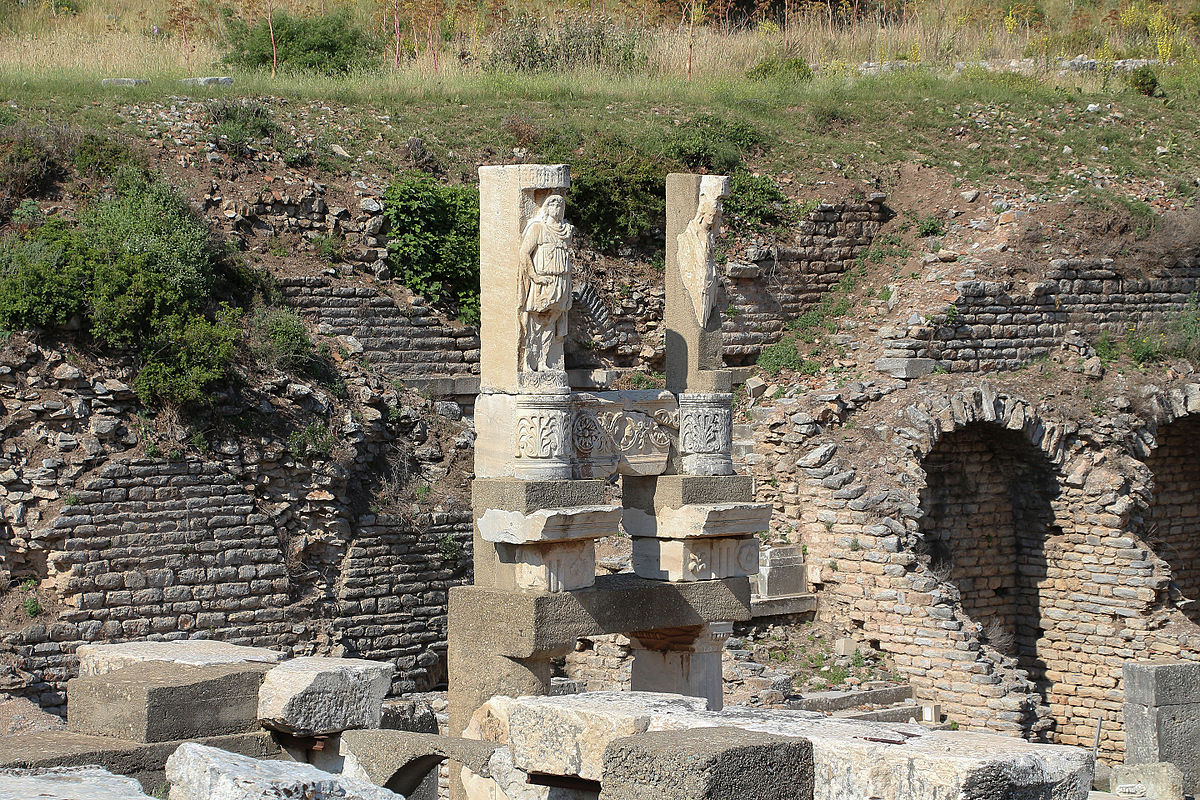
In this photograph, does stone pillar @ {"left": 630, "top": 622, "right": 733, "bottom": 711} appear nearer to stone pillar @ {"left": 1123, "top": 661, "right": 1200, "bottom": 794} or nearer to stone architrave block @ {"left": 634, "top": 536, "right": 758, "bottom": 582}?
stone architrave block @ {"left": 634, "top": 536, "right": 758, "bottom": 582}

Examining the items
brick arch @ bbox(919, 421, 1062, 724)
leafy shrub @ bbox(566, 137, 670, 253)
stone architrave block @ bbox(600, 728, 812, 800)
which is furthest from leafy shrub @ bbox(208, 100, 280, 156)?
stone architrave block @ bbox(600, 728, 812, 800)

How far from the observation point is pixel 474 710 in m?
9.93

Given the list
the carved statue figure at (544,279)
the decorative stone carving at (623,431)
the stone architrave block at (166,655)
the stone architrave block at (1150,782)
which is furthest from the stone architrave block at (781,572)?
the stone architrave block at (166,655)

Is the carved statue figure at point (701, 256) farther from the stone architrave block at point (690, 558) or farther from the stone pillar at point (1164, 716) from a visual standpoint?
the stone pillar at point (1164, 716)

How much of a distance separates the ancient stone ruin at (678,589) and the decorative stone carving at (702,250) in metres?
0.03

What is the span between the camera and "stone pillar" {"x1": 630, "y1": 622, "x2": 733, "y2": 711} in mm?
10906

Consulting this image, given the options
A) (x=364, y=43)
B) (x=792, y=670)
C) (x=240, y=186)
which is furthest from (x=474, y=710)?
(x=364, y=43)

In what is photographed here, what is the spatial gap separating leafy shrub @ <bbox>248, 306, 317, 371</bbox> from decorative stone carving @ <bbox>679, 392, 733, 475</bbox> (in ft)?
18.3

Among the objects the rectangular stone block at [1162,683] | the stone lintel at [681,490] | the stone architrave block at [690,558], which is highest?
the stone lintel at [681,490]

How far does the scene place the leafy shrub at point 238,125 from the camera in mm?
17719

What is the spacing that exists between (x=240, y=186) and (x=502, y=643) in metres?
8.96

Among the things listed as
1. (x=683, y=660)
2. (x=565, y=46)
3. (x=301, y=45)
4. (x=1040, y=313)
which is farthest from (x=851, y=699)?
(x=565, y=46)

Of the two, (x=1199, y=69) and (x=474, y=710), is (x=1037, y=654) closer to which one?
(x=474, y=710)

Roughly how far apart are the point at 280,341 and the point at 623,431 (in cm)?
568
